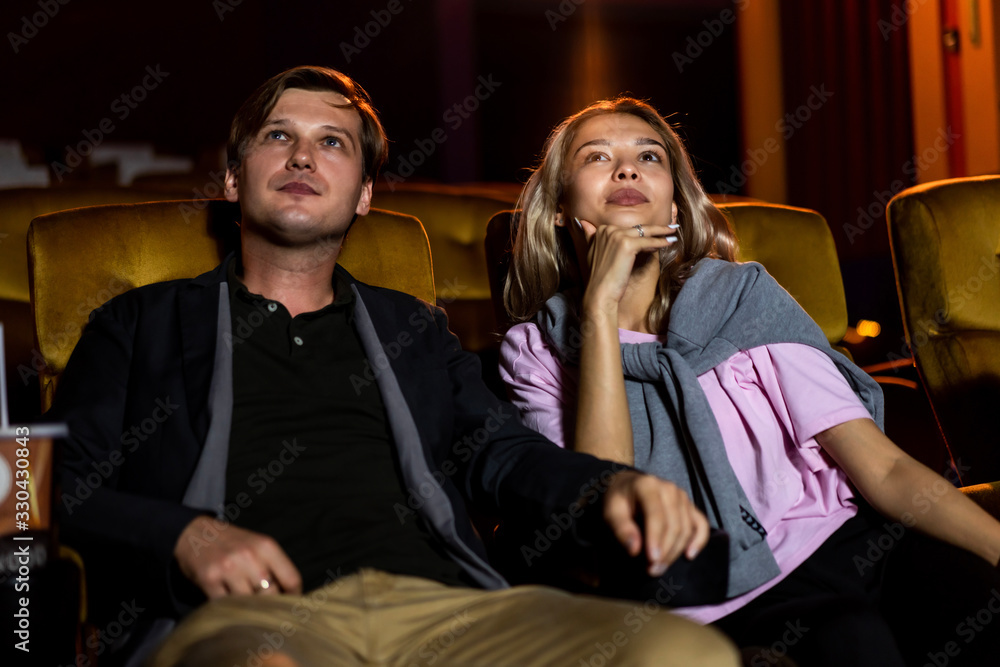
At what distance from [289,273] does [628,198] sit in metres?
0.60

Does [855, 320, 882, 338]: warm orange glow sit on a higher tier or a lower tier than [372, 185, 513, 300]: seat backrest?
lower

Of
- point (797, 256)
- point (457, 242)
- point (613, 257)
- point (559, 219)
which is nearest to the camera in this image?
point (613, 257)

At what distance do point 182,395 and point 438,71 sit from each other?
3577 millimetres

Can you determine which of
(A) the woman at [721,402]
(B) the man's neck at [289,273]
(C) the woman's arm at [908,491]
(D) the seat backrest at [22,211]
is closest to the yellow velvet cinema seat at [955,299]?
(A) the woman at [721,402]

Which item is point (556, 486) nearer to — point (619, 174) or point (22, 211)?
point (619, 174)

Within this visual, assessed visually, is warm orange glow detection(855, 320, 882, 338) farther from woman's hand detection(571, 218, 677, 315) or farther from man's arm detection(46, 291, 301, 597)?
man's arm detection(46, 291, 301, 597)

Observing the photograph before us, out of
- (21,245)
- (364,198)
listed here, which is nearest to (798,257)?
(364,198)

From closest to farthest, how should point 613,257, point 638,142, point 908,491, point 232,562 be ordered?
point 232,562 → point 908,491 → point 613,257 → point 638,142

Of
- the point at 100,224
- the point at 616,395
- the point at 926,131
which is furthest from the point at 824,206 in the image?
the point at 100,224

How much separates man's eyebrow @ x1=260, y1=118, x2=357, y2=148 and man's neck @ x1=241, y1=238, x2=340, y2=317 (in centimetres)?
19

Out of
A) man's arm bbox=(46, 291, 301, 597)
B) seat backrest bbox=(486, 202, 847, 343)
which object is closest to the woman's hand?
seat backrest bbox=(486, 202, 847, 343)

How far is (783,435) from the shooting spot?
1.46 m

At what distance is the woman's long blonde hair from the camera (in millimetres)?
1736

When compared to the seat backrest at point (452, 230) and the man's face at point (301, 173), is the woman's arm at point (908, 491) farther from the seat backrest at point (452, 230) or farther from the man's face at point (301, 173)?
the seat backrest at point (452, 230)
